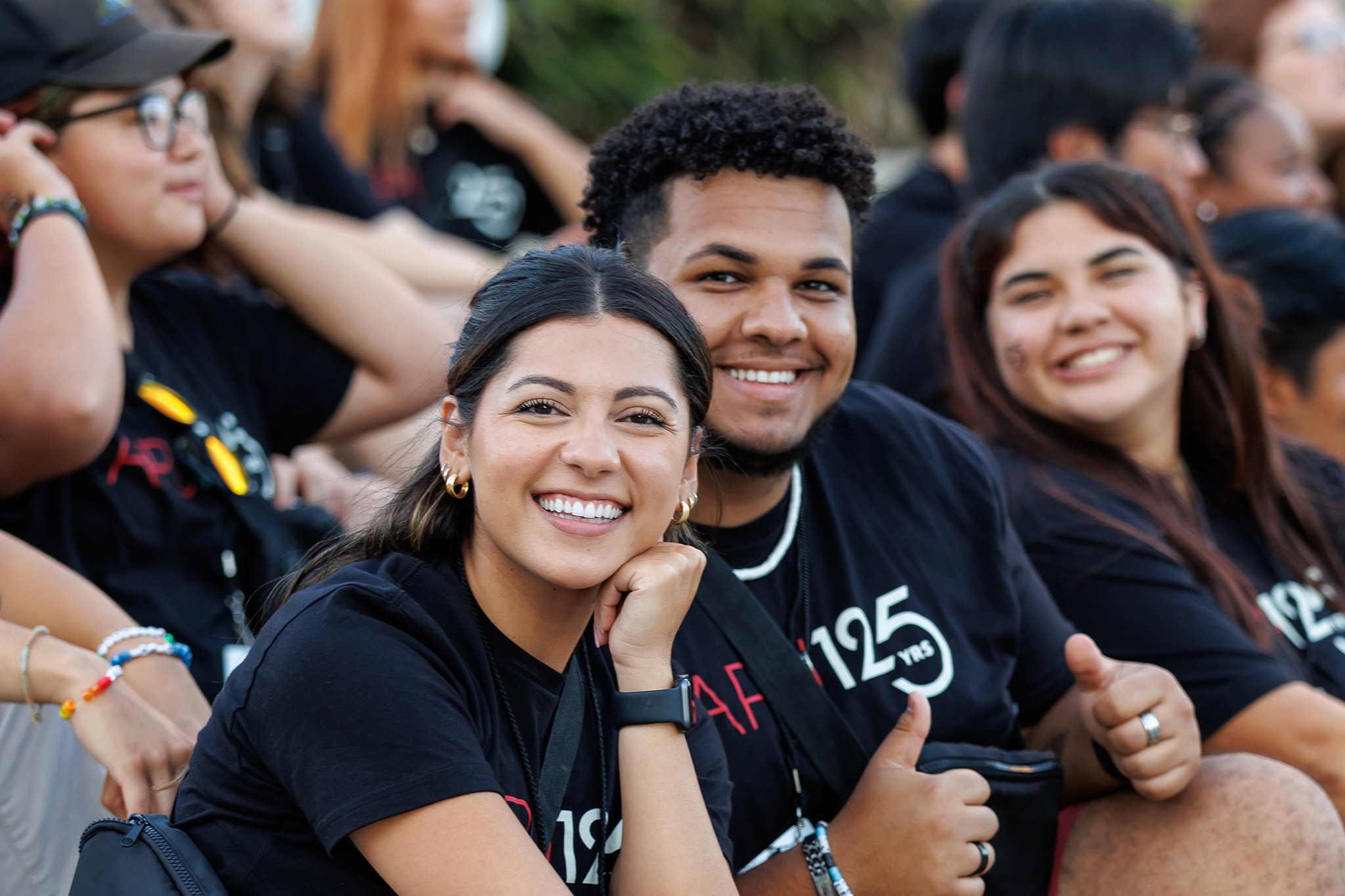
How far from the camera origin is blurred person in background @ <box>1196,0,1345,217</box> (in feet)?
21.0

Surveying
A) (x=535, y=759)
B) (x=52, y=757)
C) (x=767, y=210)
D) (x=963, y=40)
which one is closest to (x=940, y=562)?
(x=767, y=210)

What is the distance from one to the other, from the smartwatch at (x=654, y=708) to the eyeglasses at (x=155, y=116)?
5.38 ft

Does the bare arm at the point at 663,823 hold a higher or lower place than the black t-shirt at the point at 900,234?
lower

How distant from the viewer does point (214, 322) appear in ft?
10.5

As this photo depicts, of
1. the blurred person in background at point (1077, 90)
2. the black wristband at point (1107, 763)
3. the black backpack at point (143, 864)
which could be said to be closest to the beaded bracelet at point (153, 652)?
the black backpack at point (143, 864)

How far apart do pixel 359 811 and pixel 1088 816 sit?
1.50 metres

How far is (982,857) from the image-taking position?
7.56 feet

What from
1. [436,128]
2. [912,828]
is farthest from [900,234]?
[912,828]

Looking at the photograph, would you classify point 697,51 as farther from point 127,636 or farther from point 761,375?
point 127,636

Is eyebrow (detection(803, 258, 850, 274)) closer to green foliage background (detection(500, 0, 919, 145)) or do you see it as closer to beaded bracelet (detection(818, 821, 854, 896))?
beaded bracelet (detection(818, 821, 854, 896))

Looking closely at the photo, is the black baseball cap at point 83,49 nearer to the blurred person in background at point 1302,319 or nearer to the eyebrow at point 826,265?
the eyebrow at point 826,265

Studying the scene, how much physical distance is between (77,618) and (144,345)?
2.48 feet

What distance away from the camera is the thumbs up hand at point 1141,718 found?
247 centimetres

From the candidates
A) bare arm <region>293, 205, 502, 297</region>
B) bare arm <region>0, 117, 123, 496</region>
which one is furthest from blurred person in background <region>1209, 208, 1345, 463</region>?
bare arm <region>0, 117, 123, 496</region>
